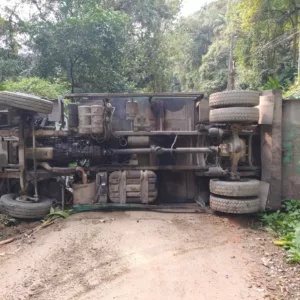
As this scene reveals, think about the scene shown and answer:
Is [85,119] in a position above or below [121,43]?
below

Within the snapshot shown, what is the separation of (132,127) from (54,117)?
174cm

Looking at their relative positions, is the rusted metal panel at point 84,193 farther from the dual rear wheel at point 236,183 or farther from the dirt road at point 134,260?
the dual rear wheel at point 236,183

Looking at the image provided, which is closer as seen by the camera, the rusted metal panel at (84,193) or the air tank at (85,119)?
the air tank at (85,119)

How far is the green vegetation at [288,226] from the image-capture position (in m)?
3.26

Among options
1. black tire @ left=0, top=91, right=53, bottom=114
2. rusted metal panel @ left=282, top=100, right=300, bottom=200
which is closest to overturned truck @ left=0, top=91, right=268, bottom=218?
black tire @ left=0, top=91, right=53, bottom=114

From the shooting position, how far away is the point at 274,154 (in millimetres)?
4801

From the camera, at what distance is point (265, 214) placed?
15.0 ft

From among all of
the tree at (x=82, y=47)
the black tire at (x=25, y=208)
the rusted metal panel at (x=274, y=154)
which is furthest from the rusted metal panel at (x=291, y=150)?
the tree at (x=82, y=47)

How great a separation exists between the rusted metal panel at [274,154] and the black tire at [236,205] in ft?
1.59

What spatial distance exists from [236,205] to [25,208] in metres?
3.14

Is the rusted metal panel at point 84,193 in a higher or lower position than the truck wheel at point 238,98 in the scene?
lower

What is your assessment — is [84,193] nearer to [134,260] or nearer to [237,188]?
[134,260]

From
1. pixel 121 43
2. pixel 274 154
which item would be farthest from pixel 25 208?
pixel 121 43

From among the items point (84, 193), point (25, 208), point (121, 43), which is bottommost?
point (25, 208)
